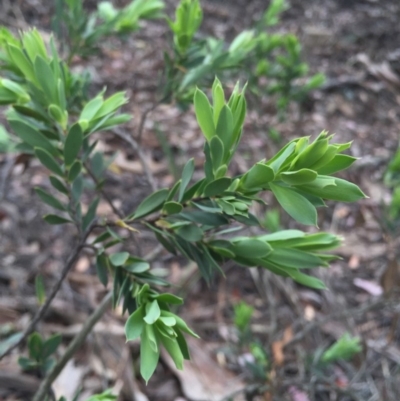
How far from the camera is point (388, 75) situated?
2.39m

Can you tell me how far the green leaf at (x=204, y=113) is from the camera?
0.40 m

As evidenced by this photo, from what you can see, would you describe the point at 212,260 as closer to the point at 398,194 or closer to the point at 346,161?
the point at 346,161

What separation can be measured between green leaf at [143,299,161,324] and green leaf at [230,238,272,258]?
0.34ft

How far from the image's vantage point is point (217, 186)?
42cm

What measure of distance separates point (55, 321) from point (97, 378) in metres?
0.21

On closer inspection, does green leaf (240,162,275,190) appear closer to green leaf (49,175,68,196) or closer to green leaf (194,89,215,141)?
green leaf (194,89,215,141)

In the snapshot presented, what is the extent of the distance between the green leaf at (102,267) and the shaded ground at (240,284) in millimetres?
233

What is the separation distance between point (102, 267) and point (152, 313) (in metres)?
0.15

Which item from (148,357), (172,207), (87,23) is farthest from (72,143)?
(87,23)

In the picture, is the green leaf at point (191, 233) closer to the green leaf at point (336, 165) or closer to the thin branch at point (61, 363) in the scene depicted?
the green leaf at point (336, 165)

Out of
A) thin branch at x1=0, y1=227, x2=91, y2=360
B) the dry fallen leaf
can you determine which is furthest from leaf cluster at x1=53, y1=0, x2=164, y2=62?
the dry fallen leaf

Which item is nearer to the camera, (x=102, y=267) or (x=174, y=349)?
(x=174, y=349)

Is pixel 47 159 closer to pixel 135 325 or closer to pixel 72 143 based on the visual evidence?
pixel 72 143

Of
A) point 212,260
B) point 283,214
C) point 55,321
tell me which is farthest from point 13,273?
point 212,260
